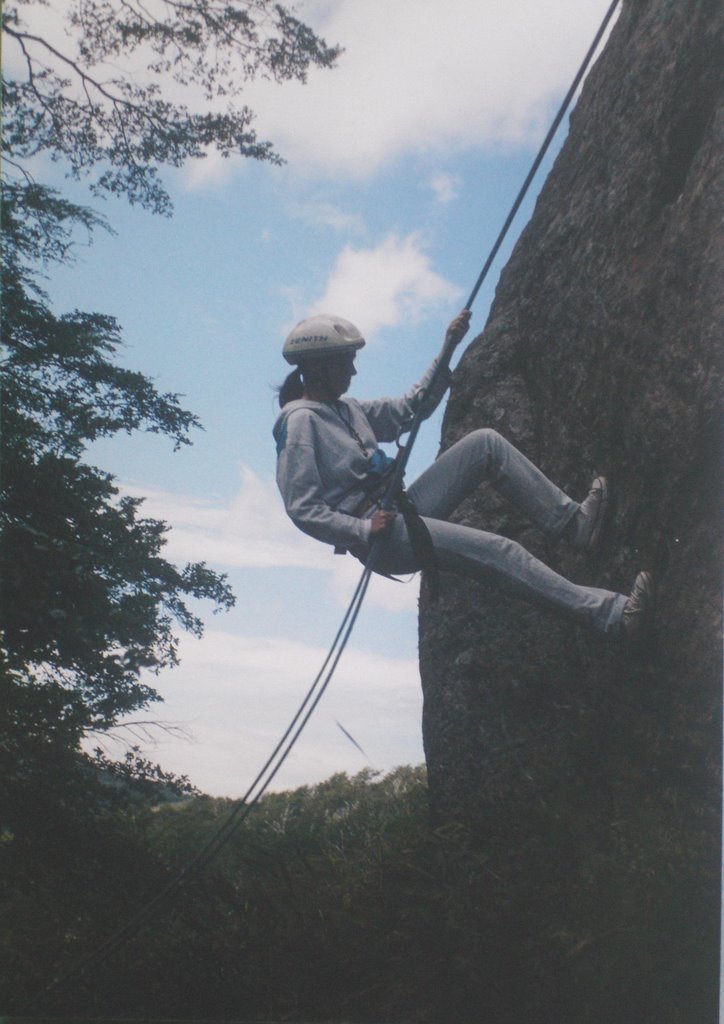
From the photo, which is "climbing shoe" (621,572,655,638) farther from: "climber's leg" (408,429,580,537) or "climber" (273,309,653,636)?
"climber's leg" (408,429,580,537)

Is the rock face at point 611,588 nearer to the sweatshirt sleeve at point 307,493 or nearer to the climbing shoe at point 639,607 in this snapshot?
the climbing shoe at point 639,607

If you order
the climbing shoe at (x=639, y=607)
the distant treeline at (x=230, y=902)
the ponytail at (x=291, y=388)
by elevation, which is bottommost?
the distant treeline at (x=230, y=902)

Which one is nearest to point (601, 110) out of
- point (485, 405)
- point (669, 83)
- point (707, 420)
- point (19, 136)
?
point (669, 83)

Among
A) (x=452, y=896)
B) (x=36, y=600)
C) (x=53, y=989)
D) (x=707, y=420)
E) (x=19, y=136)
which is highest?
(x=19, y=136)

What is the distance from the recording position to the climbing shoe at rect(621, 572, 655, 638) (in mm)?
3029

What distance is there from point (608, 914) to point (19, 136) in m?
3.89

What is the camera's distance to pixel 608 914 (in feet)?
8.80

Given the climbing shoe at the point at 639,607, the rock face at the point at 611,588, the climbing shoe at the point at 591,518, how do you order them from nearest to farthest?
the rock face at the point at 611,588
the climbing shoe at the point at 639,607
the climbing shoe at the point at 591,518

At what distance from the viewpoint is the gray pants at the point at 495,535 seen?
10.3ft

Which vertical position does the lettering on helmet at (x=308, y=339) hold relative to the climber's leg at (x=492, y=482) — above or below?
above

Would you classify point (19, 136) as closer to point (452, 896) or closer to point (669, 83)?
point (669, 83)

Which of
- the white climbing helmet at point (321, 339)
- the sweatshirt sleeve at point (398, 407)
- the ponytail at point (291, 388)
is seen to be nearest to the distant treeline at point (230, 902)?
the sweatshirt sleeve at point (398, 407)

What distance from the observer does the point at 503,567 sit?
3.26 metres

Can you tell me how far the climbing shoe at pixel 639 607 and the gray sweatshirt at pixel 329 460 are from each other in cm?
95
